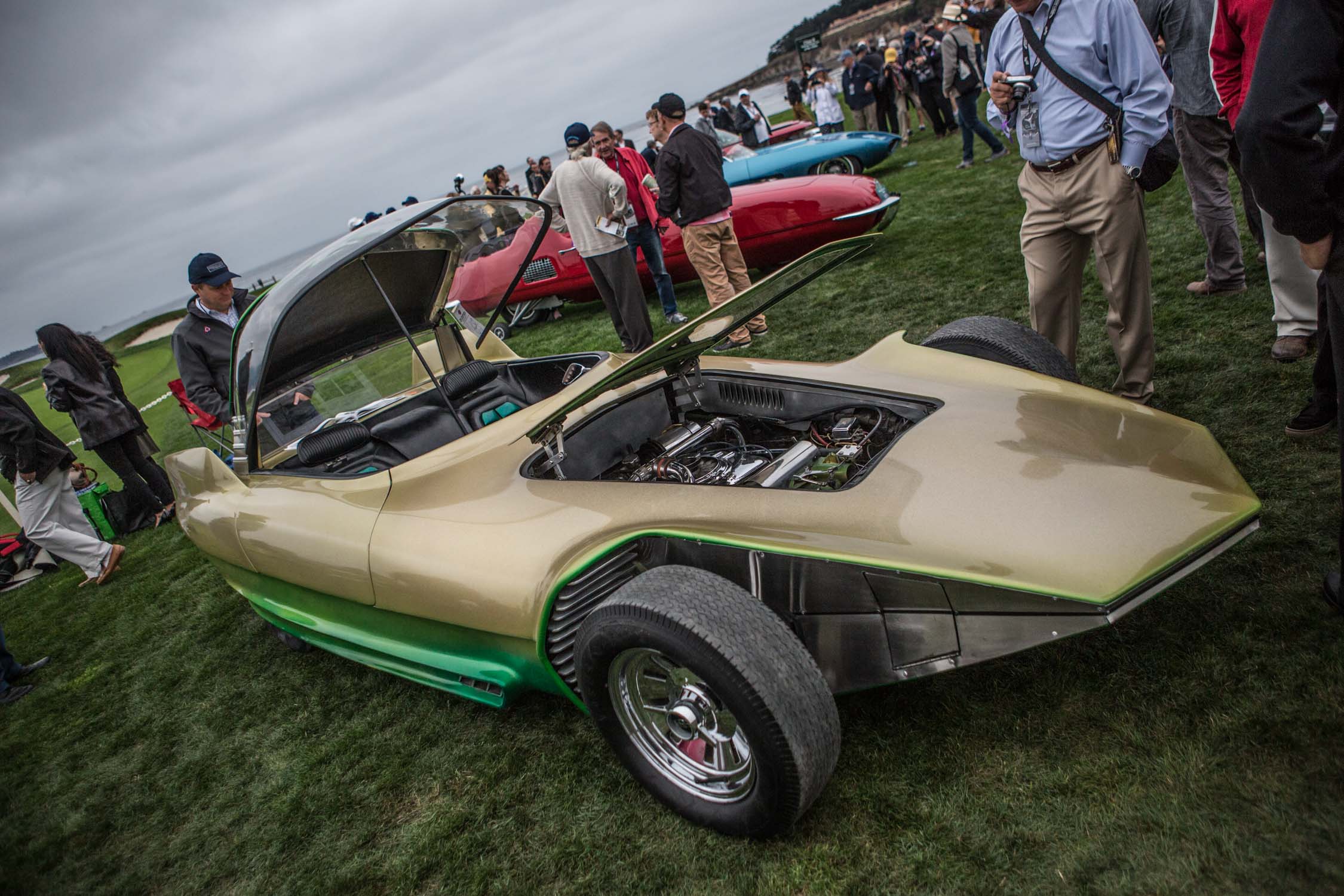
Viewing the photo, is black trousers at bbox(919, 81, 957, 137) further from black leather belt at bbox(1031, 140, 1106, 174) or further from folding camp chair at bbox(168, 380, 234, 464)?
folding camp chair at bbox(168, 380, 234, 464)

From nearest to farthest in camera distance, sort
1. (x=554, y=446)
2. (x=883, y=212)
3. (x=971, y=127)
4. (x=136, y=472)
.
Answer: (x=554, y=446) < (x=883, y=212) < (x=136, y=472) < (x=971, y=127)

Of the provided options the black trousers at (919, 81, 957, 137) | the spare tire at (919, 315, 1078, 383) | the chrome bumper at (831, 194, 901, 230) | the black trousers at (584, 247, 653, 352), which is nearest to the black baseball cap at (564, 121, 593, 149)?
the black trousers at (584, 247, 653, 352)

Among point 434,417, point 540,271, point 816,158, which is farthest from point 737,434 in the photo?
point 816,158

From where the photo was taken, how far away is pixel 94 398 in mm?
5539

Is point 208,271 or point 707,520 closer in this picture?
point 707,520

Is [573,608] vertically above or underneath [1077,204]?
underneath

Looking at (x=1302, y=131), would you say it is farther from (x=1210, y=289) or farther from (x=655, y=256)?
(x=655, y=256)

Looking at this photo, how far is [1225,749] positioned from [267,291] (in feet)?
11.4

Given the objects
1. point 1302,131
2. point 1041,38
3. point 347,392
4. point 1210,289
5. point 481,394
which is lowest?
point 1210,289

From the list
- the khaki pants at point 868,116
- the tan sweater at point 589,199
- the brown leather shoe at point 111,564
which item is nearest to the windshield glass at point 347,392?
the tan sweater at point 589,199

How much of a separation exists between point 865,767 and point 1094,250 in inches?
96.6

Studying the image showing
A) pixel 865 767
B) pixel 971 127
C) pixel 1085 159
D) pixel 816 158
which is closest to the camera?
pixel 865 767

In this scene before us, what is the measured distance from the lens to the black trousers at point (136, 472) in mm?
5836

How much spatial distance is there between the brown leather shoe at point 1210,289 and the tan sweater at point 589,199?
3.78 m
